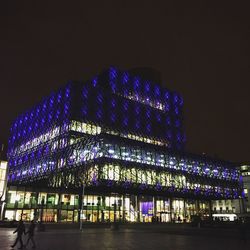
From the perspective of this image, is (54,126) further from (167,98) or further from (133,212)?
(167,98)

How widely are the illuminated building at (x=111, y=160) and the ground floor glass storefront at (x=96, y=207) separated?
24 centimetres

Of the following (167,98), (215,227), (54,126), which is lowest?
(215,227)

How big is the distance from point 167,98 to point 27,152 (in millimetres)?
64973

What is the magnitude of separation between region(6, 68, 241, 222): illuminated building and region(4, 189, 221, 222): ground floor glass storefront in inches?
9.4

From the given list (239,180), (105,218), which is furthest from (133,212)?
(239,180)

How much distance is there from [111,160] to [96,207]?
13.7m

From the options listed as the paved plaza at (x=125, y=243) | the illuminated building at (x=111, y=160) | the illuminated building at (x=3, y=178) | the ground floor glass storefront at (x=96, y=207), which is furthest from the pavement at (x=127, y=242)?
the illuminated building at (x=111, y=160)

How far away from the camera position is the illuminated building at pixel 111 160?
77.7 m

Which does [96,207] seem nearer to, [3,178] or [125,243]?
[3,178]

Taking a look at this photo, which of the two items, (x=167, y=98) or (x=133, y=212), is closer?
(x=133, y=212)

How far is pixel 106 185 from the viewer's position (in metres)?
76.2

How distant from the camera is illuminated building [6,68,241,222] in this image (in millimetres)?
77688

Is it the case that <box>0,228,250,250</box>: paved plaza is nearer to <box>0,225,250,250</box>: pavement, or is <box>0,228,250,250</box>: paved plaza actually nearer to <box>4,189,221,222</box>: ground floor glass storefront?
<box>0,225,250,250</box>: pavement

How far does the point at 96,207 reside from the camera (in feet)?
263
